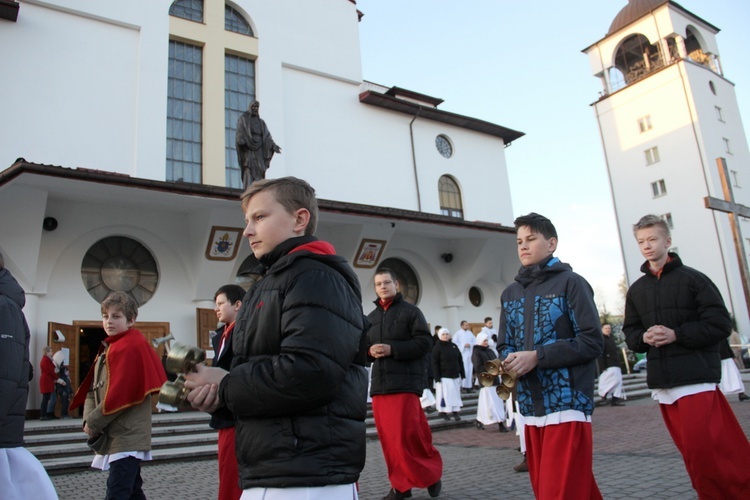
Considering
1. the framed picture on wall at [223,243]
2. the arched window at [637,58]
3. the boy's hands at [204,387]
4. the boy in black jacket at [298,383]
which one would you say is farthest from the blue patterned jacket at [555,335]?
the arched window at [637,58]

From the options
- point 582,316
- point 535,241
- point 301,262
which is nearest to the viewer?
point 301,262

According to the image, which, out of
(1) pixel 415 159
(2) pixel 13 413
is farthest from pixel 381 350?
(1) pixel 415 159

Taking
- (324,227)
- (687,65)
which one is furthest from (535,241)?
(687,65)

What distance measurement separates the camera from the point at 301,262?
7.73ft

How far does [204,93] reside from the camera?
19.6 meters

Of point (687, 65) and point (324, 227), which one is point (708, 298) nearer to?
point (324, 227)

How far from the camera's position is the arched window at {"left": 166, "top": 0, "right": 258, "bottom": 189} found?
62.4 feet

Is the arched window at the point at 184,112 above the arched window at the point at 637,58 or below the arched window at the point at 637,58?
below

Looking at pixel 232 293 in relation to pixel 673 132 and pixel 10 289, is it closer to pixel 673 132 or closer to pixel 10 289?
pixel 10 289

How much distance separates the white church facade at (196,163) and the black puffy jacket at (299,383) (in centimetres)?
1239

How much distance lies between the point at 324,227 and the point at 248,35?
26.3ft

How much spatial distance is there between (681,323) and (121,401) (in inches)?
169

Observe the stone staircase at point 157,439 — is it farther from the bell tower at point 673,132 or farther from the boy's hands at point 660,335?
the bell tower at point 673,132

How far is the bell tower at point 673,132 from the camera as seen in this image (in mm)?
36344
